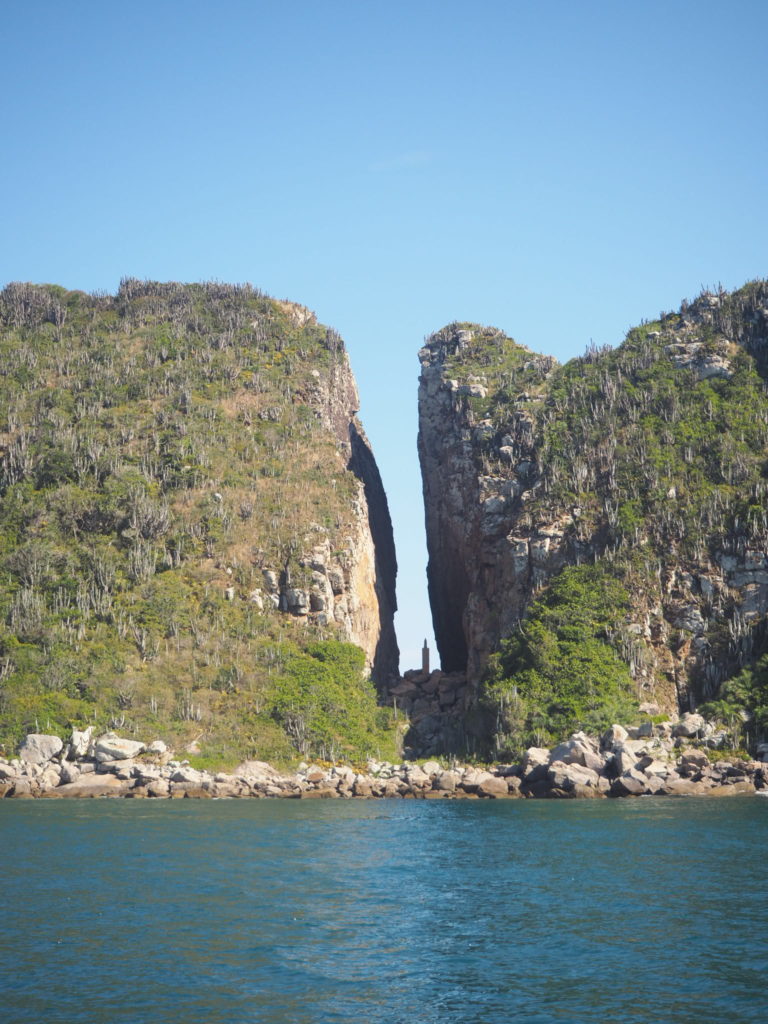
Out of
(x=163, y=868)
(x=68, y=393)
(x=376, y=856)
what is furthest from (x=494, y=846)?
(x=68, y=393)

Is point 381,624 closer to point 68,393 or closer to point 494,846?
point 68,393

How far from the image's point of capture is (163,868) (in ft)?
116

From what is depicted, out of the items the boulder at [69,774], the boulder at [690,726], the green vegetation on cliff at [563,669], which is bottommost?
the boulder at [69,774]

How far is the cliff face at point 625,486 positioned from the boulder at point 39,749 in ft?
129

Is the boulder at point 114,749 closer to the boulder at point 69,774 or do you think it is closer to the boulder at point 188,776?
the boulder at point 69,774

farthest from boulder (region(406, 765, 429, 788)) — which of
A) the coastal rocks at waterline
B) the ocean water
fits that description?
the ocean water

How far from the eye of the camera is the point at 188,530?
9612 centimetres

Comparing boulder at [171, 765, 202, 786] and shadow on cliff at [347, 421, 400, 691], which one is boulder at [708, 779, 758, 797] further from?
shadow on cliff at [347, 421, 400, 691]

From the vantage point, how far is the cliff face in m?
84.6

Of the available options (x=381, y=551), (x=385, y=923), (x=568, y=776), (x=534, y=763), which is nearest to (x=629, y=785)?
(x=568, y=776)

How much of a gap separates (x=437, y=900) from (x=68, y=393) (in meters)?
96.4

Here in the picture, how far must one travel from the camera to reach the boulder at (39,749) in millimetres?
69938

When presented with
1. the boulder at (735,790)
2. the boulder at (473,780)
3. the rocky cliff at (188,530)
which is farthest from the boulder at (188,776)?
the boulder at (735,790)

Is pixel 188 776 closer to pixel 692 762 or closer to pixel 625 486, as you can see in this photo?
pixel 692 762
